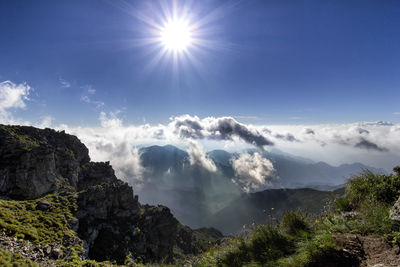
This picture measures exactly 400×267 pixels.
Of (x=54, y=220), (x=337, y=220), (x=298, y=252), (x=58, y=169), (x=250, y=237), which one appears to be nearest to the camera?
(x=298, y=252)

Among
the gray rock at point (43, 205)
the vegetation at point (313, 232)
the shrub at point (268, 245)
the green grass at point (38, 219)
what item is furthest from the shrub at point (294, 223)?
the gray rock at point (43, 205)

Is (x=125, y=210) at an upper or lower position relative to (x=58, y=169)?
lower

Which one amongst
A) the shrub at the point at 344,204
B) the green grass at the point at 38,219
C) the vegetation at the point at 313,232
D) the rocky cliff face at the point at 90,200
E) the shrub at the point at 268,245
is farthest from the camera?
the rocky cliff face at the point at 90,200

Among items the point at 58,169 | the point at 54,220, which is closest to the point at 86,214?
the point at 54,220

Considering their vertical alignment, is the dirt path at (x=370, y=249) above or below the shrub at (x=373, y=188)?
below

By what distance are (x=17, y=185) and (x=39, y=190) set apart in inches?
297

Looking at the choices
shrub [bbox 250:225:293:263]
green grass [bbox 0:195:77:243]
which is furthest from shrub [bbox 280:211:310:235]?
green grass [bbox 0:195:77:243]

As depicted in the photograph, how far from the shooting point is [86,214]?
6631 centimetres

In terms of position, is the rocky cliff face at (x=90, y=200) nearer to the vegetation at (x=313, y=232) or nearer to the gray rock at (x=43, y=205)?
the gray rock at (x=43, y=205)

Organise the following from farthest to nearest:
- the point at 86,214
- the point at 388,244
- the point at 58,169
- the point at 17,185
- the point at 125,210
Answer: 1. the point at 58,169
2. the point at 125,210
3. the point at 17,185
4. the point at 86,214
5. the point at 388,244

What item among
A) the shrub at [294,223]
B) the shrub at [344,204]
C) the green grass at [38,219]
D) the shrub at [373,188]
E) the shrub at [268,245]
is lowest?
the green grass at [38,219]

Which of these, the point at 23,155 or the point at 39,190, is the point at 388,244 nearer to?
the point at 39,190

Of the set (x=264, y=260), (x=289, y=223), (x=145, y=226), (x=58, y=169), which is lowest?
(x=145, y=226)

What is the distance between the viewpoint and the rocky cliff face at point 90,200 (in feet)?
212
